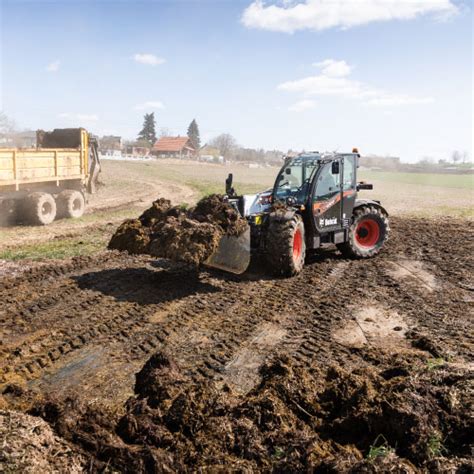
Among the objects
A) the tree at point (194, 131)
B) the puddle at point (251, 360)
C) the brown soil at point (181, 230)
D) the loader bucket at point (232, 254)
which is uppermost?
the tree at point (194, 131)

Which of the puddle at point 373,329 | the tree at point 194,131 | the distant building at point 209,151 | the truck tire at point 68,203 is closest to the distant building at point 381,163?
the distant building at point 209,151

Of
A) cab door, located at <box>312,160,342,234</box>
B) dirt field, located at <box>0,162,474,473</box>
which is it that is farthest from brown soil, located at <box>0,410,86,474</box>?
cab door, located at <box>312,160,342,234</box>

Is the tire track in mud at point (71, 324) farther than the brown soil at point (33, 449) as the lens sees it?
Yes

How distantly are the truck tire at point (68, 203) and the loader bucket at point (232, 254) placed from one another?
8.80 meters

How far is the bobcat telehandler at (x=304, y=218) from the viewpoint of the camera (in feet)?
26.2

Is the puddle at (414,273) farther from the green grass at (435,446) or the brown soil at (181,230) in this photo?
the green grass at (435,446)

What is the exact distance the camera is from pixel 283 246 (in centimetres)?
803

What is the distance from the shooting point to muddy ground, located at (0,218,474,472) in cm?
319

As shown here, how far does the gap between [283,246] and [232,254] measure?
0.92 m

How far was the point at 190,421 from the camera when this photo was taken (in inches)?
135

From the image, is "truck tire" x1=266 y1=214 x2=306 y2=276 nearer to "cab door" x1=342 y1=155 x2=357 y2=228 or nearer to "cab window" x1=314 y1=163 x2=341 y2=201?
"cab window" x1=314 y1=163 x2=341 y2=201

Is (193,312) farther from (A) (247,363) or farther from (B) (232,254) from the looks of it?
(A) (247,363)

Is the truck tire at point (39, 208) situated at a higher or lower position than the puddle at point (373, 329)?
higher

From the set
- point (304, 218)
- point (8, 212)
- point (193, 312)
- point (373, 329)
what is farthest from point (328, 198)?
point (8, 212)
